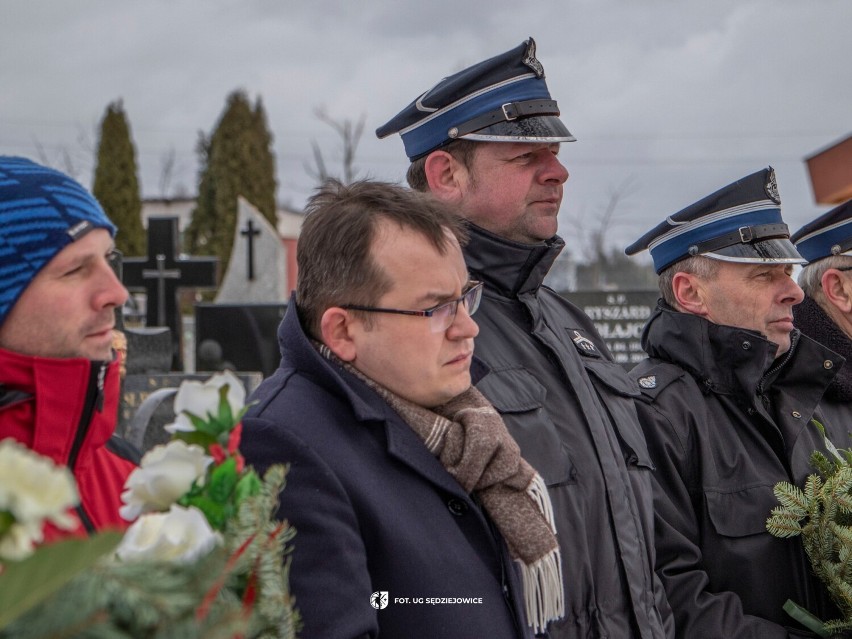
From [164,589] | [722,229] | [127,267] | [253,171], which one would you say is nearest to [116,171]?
[253,171]

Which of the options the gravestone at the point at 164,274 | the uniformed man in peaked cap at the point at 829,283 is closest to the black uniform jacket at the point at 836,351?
the uniformed man in peaked cap at the point at 829,283

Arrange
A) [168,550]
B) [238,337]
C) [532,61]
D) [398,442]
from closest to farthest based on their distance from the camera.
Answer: [168,550], [398,442], [532,61], [238,337]

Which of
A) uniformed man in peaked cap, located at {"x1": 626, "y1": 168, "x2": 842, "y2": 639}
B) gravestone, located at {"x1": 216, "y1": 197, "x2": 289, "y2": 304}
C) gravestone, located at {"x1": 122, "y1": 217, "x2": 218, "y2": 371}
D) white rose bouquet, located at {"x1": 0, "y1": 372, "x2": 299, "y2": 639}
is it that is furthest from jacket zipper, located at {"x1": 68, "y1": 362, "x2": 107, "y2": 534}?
gravestone, located at {"x1": 216, "y1": 197, "x2": 289, "y2": 304}

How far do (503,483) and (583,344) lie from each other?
0.89 metres

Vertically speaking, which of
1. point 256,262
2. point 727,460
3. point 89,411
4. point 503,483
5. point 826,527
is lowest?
point 826,527

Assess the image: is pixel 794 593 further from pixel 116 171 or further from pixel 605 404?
pixel 116 171

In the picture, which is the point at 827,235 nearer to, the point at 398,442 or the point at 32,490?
the point at 398,442

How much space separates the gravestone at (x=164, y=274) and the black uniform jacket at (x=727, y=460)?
886 cm

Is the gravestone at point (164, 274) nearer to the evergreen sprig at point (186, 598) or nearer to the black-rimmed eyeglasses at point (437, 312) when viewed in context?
the black-rimmed eyeglasses at point (437, 312)

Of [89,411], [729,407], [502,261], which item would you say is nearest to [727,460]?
[729,407]

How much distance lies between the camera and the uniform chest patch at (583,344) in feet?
9.31

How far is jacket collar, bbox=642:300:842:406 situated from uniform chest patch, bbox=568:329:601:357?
19.1 inches

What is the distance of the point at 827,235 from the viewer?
158 inches

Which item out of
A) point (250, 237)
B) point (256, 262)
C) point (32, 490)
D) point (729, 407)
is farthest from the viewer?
point (256, 262)
